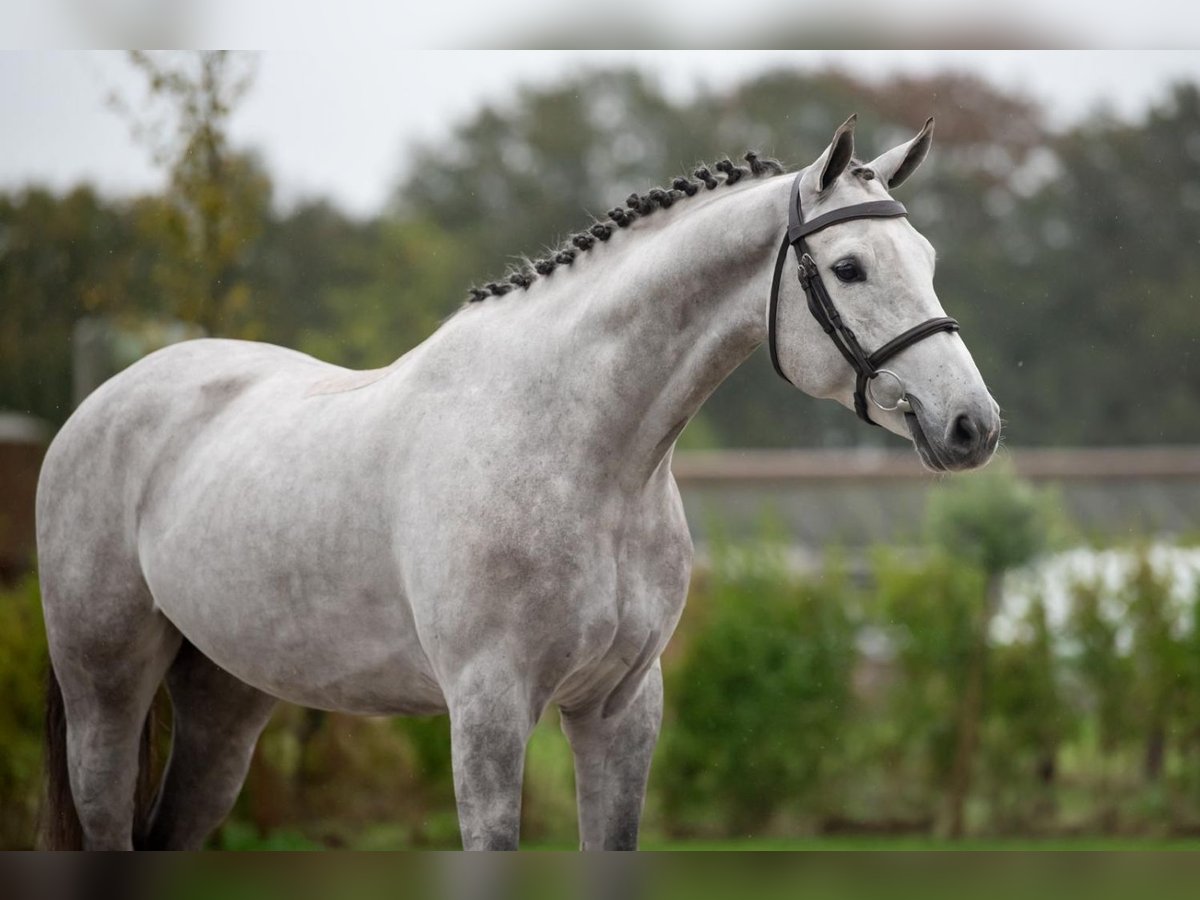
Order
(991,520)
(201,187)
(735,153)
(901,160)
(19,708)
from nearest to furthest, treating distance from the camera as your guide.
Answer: (901,160) < (19,708) < (201,187) < (991,520) < (735,153)

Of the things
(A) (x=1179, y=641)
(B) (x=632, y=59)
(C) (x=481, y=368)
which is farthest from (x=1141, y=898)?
(B) (x=632, y=59)

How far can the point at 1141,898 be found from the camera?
1.73 meters

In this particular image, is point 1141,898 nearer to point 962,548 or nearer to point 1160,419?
point 962,548

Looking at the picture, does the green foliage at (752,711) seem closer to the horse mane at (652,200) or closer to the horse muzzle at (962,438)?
the horse mane at (652,200)

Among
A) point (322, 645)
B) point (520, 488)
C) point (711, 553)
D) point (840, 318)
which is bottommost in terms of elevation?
point (322, 645)

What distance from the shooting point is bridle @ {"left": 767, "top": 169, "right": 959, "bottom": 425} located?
1.86 m

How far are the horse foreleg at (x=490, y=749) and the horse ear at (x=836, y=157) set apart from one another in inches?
37.8

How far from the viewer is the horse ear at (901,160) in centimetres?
205

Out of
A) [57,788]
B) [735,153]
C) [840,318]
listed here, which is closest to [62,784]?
[57,788]

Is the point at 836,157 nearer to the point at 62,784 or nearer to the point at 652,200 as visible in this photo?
the point at 652,200

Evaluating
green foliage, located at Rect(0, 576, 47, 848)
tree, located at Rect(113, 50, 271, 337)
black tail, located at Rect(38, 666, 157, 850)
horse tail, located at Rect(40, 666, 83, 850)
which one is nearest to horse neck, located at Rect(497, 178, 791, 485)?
black tail, located at Rect(38, 666, 157, 850)

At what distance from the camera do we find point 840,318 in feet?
6.23

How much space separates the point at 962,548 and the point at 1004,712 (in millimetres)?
774

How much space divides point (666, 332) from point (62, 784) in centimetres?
187
